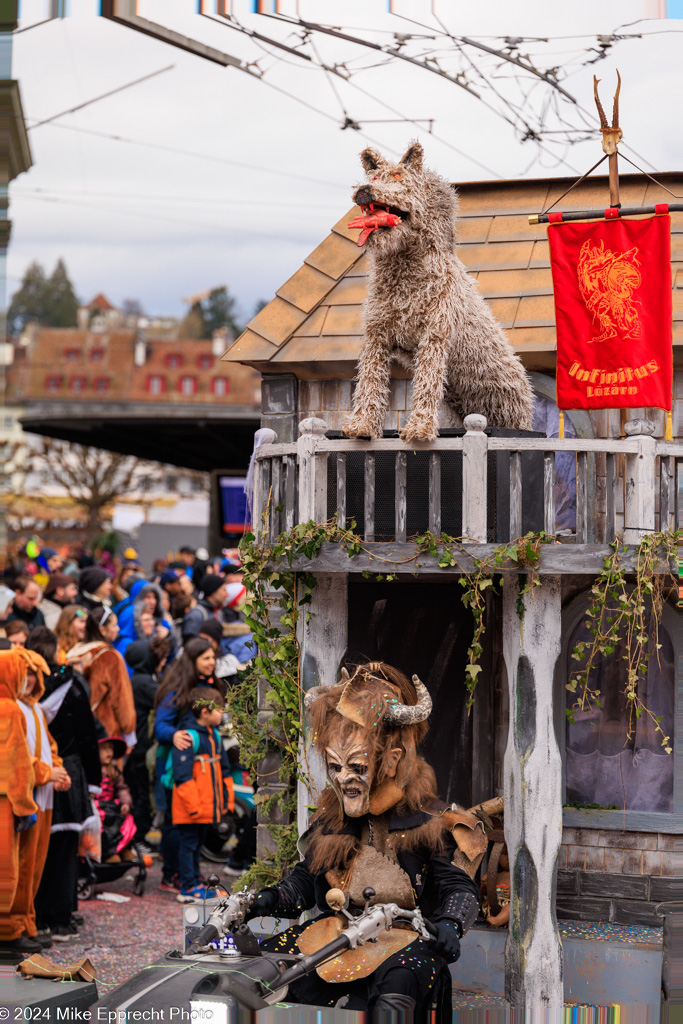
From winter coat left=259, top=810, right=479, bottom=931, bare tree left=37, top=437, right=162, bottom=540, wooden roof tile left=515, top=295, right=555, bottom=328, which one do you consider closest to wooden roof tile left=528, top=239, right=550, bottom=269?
wooden roof tile left=515, top=295, right=555, bottom=328

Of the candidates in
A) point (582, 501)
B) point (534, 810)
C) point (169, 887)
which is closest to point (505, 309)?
point (582, 501)

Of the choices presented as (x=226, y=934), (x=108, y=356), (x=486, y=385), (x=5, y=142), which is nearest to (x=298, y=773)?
(x=226, y=934)

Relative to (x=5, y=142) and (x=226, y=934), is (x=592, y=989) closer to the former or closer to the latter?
(x=226, y=934)

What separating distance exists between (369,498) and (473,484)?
616 millimetres

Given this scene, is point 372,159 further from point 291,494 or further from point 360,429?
point 291,494

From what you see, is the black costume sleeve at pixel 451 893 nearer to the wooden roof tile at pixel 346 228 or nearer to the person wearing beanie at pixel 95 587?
the wooden roof tile at pixel 346 228

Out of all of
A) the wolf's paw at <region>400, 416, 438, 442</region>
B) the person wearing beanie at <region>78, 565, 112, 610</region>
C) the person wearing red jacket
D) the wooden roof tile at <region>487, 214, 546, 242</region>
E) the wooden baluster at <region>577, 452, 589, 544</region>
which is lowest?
the person wearing red jacket

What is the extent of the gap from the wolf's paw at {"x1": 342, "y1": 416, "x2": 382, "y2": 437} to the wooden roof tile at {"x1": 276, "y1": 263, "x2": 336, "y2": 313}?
7.92ft

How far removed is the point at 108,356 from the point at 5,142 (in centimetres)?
6196

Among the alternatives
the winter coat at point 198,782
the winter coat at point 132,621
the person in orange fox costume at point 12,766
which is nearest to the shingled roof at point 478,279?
the person in orange fox costume at point 12,766

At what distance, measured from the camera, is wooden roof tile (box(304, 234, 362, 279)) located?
367 inches

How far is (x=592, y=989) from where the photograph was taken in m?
7.79

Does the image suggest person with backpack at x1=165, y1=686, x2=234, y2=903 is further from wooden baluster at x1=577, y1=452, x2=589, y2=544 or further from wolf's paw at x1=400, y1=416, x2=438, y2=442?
wooden baluster at x1=577, y1=452, x2=589, y2=544

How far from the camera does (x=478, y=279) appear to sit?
905 cm
